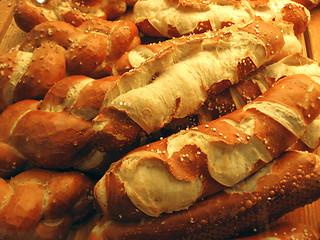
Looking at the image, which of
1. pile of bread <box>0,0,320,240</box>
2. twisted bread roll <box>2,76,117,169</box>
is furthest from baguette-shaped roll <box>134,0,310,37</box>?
twisted bread roll <box>2,76,117,169</box>

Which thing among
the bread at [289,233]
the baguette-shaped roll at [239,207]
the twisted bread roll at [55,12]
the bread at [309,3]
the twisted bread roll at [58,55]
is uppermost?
the twisted bread roll at [55,12]

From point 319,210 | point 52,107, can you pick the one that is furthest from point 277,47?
point 52,107

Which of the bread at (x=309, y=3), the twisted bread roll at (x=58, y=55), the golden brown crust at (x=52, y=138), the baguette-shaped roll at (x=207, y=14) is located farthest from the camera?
the bread at (x=309, y=3)

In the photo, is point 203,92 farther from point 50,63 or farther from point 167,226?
point 50,63

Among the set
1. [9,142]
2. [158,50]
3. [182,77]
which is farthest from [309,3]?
[9,142]

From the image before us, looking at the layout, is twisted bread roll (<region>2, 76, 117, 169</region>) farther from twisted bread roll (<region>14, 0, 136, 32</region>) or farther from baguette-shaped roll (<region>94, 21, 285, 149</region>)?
twisted bread roll (<region>14, 0, 136, 32</region>)

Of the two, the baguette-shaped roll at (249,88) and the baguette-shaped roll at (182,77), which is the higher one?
the baguette-shaped roll at (182,77)

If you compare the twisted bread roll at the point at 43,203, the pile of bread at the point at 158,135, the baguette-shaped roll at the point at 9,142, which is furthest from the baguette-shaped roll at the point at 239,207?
the baguette-shaped roll at the point at 9,142

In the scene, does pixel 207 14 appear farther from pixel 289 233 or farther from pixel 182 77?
pixel 289 233

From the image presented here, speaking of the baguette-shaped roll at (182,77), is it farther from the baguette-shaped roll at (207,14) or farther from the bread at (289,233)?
the bread at (289,233)
